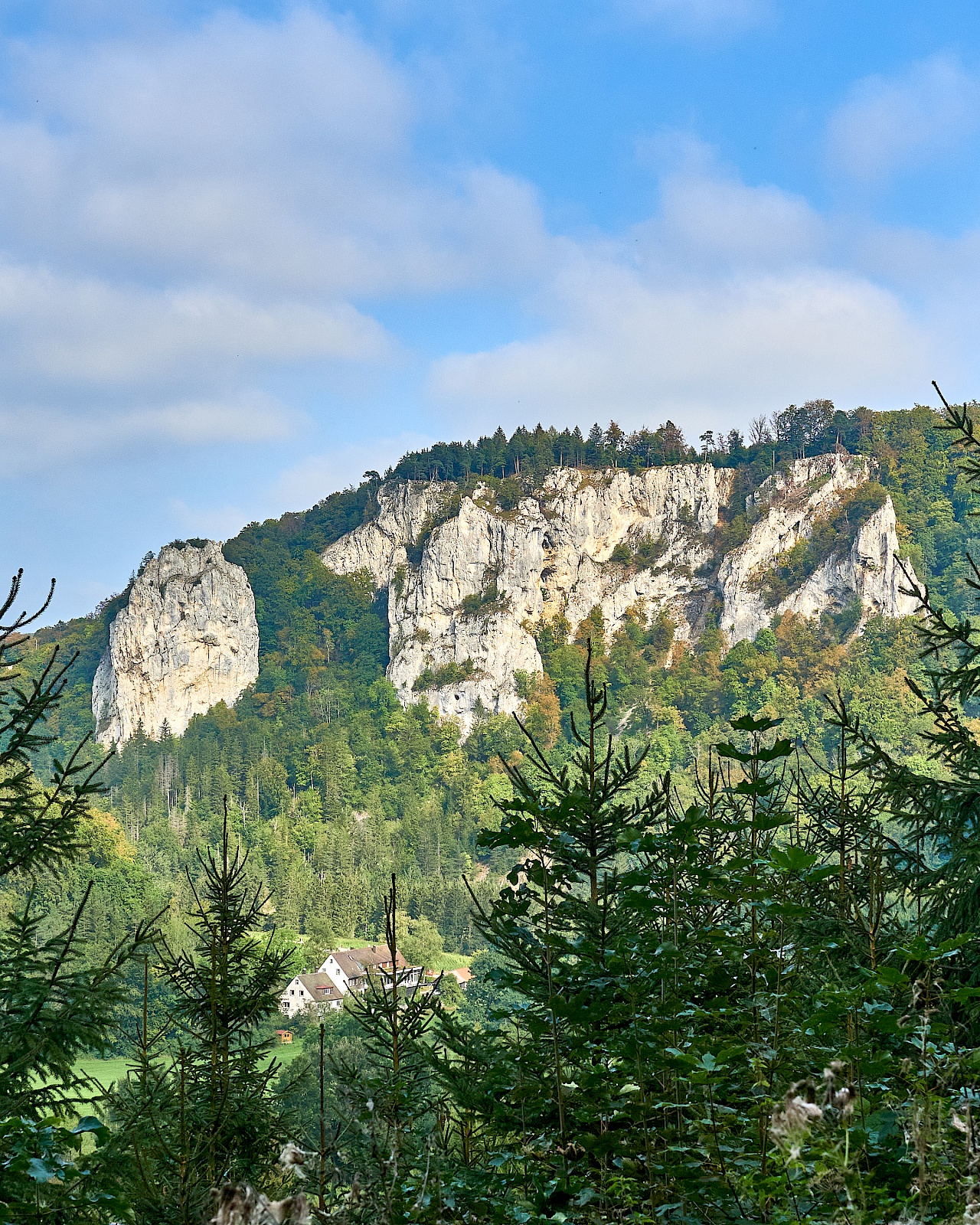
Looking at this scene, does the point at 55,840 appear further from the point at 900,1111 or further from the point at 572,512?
the point at 572,512

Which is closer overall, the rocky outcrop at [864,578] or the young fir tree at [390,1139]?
the young fir tree at [390,1139]

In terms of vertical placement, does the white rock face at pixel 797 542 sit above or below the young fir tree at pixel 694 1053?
above

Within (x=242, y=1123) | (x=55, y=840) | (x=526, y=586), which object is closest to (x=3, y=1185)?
(x=55, y=840)

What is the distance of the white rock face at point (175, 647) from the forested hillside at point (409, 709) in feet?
12.1

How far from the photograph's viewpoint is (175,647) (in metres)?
133

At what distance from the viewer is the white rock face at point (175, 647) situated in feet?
430

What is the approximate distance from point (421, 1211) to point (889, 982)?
1.22m

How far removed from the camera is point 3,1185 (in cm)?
311

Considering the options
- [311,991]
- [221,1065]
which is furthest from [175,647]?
[221,1065]

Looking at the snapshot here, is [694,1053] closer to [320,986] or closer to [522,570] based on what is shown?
[320,986]

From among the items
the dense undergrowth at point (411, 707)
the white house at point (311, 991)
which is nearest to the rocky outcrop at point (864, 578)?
the dense undergrowth at point (411, 707)

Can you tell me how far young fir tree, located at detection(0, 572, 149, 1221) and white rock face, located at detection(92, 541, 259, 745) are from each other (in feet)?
428

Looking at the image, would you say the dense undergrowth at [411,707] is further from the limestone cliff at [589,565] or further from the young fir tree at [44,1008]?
the young fir tree at [44,1008]

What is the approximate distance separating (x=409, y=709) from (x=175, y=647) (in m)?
30.4
